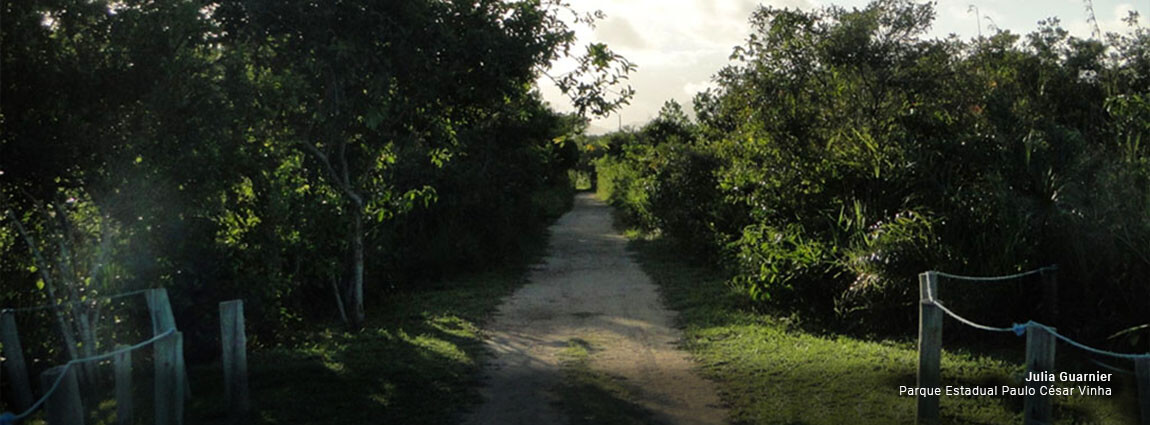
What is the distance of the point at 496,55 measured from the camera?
9.70 metres

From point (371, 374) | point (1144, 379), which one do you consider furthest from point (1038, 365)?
point (371, 374)

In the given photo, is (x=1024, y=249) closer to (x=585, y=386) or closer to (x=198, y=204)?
(x=585, y=386)

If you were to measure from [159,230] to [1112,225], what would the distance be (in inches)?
334

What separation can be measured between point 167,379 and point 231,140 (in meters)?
2.29

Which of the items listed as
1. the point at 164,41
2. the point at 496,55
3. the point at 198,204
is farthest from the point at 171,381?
the point at 496,55

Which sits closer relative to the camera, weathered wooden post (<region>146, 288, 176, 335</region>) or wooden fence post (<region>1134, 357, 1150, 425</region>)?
wooden fence post (<region>1134, 357, 1150, 425</region>)

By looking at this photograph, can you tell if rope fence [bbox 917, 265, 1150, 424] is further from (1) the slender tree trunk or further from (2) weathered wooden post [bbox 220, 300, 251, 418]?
(1) the slender tree trunk

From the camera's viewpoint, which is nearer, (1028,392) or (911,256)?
(1028,392)

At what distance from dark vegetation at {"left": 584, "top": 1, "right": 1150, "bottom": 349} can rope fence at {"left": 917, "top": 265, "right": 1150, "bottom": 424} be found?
47 centimetres

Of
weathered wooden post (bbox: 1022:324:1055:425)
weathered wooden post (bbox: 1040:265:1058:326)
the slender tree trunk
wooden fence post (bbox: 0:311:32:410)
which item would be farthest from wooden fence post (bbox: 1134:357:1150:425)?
wooden fence post (bbox: 0:311:32:410)

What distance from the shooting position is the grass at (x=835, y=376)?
264 inches

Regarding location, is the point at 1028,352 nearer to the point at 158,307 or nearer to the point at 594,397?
the point at 594,397

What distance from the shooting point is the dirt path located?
7127mm

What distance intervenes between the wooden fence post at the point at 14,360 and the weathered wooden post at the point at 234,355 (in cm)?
165
